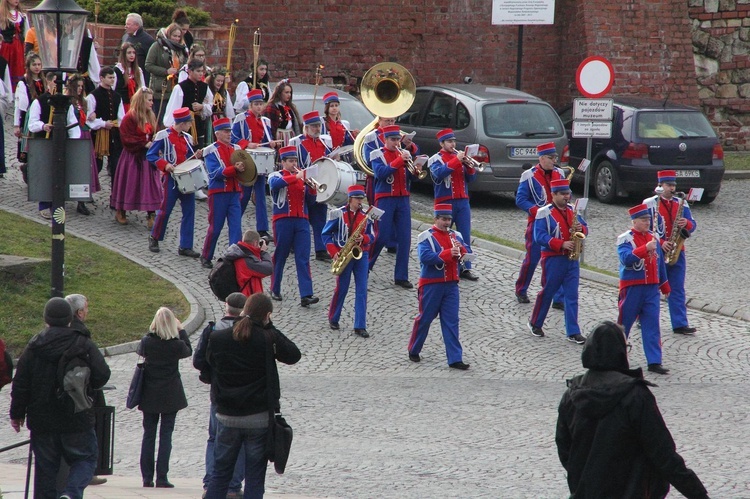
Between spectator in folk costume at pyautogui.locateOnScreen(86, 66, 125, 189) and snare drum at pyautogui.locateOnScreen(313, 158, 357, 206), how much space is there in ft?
9.99

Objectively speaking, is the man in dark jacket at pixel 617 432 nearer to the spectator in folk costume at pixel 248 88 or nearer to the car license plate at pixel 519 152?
the spectator in folk costume at pixel 248 88

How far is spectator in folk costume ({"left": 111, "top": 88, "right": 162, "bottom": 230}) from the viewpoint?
1525 centimetres

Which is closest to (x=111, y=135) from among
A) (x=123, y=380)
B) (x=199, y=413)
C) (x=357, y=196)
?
(x=357, y=196)

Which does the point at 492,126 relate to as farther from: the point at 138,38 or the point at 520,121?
the point at 138,38

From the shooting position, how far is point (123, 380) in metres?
11.1

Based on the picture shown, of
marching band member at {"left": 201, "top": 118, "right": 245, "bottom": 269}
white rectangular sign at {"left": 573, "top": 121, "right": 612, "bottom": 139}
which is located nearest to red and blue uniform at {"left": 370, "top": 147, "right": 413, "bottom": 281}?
marching band member at {"left": 201, "top": 118, "right": 245, "bottom": 269}

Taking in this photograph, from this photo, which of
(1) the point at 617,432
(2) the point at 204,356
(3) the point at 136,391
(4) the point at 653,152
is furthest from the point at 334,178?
(1) the point at 617,432

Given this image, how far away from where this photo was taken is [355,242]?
1284 centimetres

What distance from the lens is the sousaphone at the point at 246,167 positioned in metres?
14.3

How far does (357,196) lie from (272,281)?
1.56m

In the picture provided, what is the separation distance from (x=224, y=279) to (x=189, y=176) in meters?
4.46

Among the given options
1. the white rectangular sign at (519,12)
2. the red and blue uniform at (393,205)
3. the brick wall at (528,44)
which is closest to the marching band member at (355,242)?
the red and blue uniform at (393,205)

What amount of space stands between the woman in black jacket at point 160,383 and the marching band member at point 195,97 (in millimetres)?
7770

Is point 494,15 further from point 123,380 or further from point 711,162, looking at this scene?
point 123,380
